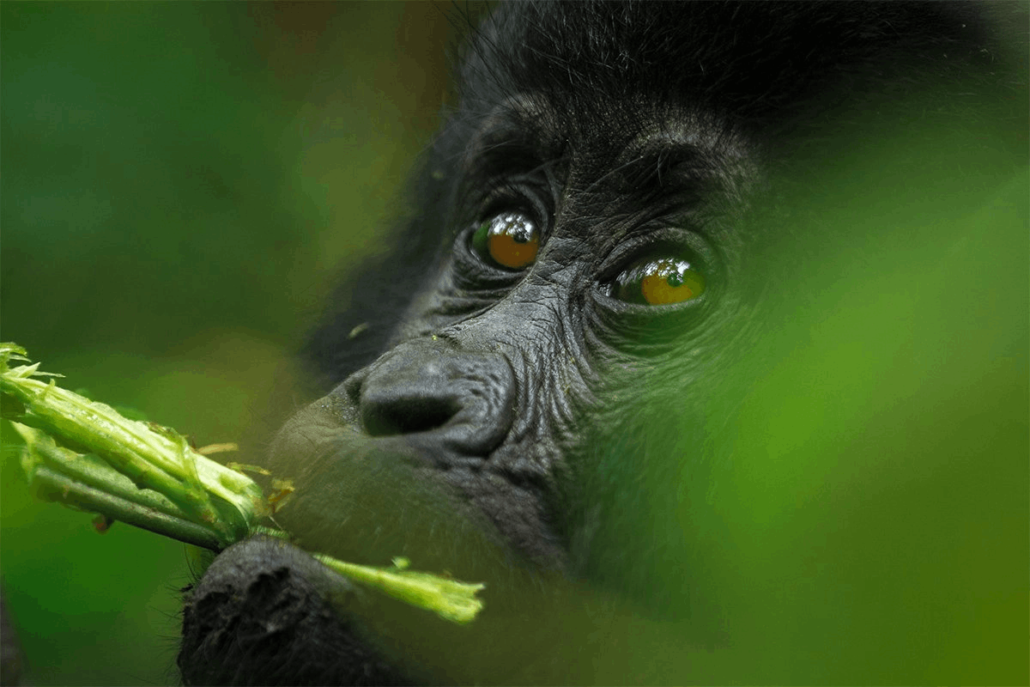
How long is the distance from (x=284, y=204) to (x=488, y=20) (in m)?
2.33

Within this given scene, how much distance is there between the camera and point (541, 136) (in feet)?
8.71

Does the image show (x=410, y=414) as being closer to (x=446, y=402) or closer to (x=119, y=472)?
(x=446, y=402)

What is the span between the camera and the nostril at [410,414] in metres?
1.99

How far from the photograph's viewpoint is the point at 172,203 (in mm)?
4648

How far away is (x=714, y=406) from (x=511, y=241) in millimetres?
937

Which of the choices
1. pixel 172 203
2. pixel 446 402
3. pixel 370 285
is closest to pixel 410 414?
pixel 446 402

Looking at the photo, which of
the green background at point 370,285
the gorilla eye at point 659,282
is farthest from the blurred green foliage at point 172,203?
the gorilla eye at point 659,282

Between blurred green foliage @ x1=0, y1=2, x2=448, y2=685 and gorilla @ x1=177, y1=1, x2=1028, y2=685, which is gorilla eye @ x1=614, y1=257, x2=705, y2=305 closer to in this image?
gorilla @ x1=177, y1=1, x2=1028, y2=685

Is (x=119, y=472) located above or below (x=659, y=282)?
below

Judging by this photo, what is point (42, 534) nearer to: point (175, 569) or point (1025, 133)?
point (175, 569)

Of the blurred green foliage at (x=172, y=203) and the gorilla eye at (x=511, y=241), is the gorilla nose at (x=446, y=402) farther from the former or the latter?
the blurred green foliage at (x=172, y=203)

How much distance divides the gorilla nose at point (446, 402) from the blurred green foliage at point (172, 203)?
1.23 meters

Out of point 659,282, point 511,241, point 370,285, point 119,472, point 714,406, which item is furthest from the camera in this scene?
point 370,285

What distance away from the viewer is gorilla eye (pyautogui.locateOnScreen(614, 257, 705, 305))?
225cm
